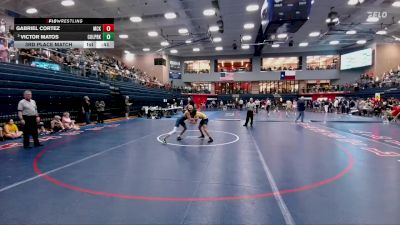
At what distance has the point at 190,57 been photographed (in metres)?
45.7

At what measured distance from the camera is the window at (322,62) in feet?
138

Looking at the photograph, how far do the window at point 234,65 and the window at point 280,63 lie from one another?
8.03ft

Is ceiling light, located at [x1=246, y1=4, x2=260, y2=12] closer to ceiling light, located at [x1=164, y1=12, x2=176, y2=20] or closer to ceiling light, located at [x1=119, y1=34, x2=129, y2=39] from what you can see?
ceiling light, located at [x1=164, y1=12, x2=176, y2=20]

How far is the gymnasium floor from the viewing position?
3.16m

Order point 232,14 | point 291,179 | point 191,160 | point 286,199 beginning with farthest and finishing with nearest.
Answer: point 232,14 → point 191,160 → point 291,179 → point 286,199

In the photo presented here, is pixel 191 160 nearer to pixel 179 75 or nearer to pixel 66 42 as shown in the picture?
→ pixel 66 42

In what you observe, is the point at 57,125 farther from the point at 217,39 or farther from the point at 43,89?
the point at 217,39

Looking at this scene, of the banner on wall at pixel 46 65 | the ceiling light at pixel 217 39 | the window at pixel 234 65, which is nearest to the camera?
the banner on wall at pixel 46 65

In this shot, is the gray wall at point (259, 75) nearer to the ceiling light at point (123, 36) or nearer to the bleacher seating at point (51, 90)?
the ceiling light at point (123, 36)

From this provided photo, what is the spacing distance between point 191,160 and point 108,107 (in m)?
15.1

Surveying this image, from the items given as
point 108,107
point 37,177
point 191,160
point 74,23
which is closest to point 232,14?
point 108,107

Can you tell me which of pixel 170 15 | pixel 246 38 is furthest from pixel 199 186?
pixel 246 38

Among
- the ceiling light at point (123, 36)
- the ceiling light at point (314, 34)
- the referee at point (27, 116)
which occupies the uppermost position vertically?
the ceiling light at point (314, 34)
